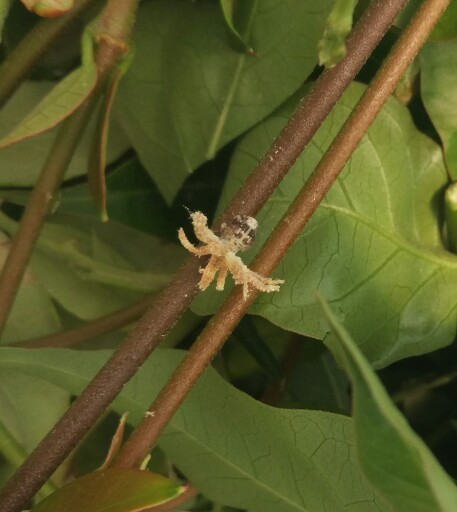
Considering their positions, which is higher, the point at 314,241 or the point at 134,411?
the point at 314,241

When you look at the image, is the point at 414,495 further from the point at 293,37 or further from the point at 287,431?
the point at 293,37

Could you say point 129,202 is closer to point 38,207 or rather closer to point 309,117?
point 38,207

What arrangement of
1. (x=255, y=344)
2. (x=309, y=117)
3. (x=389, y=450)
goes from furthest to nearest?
(x=255, y=344) → (x=309, y=117) → (x=389, y=450)

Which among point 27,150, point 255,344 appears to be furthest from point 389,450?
point 27,150

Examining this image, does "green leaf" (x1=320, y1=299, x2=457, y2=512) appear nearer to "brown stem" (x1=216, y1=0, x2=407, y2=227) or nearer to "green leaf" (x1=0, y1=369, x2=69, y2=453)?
"brown stem" (x1=216, y1=0, x2=407, y2=227)

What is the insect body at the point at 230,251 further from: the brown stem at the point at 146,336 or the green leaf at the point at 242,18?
the green leaf at the point at 242,18

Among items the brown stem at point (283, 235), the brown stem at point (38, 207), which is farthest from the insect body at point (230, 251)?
the brown stem at point (38, 207)

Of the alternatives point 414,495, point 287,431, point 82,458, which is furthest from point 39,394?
point 414,495
